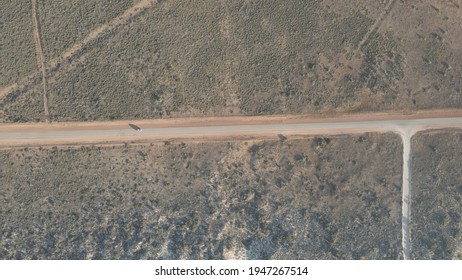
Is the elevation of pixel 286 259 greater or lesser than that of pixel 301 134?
lesser

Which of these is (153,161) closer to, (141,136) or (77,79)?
(141,136)

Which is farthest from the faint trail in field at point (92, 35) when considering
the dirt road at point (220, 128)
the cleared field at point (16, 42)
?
the dirt road at point (220, 128)

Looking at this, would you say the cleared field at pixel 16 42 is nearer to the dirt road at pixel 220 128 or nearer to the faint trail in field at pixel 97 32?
the faint trail in field at pixel 97 32

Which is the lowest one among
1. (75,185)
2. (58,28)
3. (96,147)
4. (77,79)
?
(75,185)

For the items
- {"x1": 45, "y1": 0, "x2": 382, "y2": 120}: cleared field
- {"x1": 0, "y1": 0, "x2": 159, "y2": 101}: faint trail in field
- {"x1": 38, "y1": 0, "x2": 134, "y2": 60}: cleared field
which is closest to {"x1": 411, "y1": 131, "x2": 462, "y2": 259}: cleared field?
{"x1": 45, "y1": 0, "x2": 382, "y2": 120}: cleared field

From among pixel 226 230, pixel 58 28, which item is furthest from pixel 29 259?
pixel 58 28
